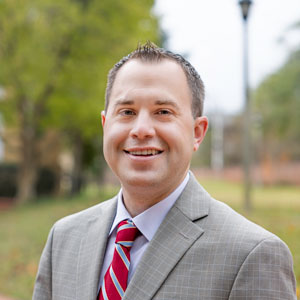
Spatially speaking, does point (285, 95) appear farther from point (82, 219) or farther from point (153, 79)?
point (153, 79)

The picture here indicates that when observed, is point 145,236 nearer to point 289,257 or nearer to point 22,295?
point 289,257

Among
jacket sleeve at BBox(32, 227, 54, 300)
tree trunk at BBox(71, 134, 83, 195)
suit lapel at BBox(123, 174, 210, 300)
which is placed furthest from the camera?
tree trunk at BBox(71, 134, 83, 195)

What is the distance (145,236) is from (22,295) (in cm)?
487

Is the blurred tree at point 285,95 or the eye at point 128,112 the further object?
the blurred tree at point 285,95

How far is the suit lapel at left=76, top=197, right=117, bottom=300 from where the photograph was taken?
1.80m

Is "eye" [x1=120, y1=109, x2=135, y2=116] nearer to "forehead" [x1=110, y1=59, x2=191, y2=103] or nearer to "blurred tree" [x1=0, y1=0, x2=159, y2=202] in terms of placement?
"forehead" [x1=110, y1=59, x2=191, y2=103]

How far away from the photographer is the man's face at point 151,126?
1.69 m

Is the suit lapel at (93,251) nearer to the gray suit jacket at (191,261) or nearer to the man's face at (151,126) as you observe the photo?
the gray suit jacket at (191,261)

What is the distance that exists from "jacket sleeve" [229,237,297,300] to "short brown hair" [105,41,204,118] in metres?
0.61

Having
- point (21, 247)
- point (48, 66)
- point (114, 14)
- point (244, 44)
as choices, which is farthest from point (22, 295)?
point (114, 14)

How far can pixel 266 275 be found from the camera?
1.49 meters

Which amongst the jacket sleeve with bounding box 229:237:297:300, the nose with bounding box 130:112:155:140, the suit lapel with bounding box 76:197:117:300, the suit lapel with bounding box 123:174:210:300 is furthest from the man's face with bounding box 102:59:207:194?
the jacket sleeve with bounding box 229:237:297:300

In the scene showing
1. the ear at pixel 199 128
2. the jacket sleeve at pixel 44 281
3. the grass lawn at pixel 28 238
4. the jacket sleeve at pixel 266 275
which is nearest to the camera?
the jacket sleeve at pixel 266 275

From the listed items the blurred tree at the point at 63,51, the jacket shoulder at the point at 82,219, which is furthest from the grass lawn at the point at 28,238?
the jacket shoulder at the point at 82,219
